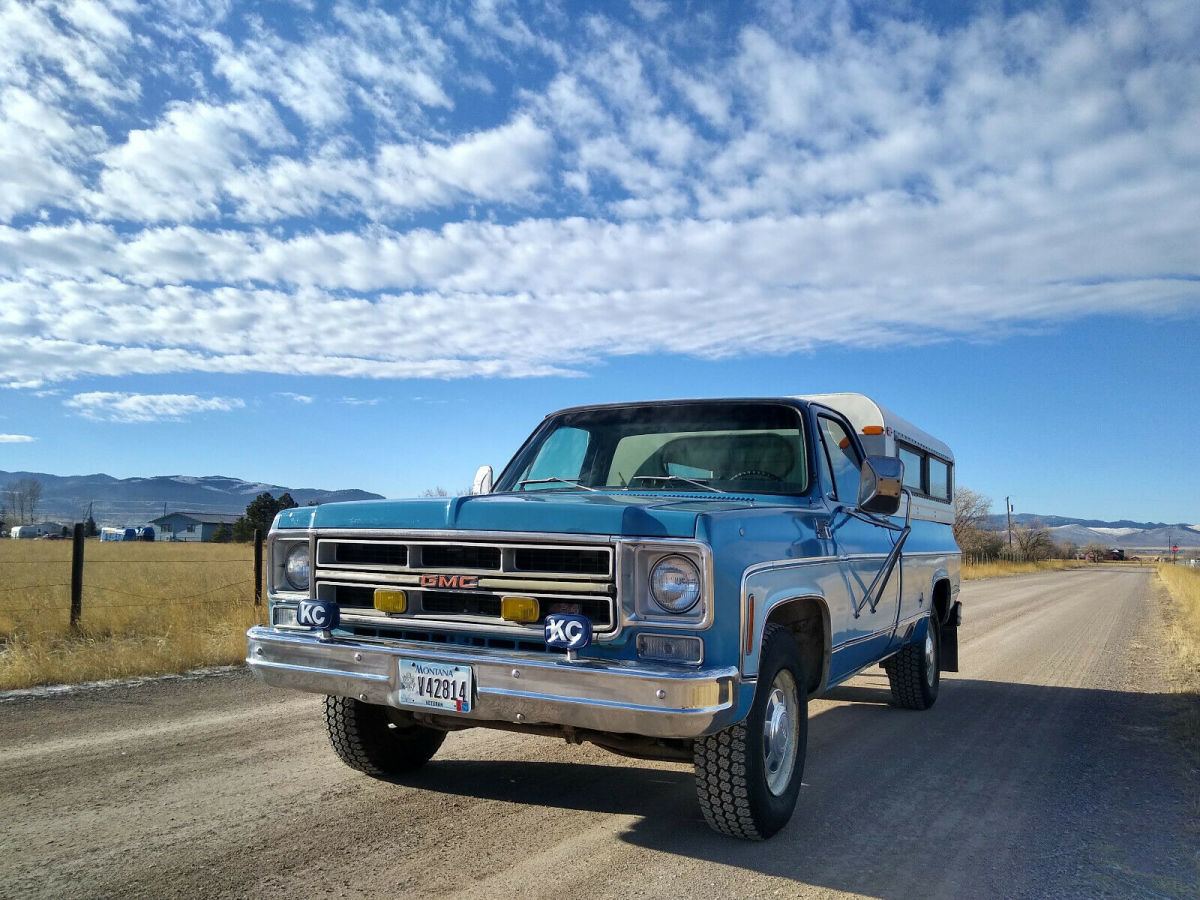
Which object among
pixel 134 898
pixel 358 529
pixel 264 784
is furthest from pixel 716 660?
pixel 264 784

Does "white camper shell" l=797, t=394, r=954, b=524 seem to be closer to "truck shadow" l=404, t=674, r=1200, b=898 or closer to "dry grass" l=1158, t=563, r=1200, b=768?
"truck shadow" l=404, t=674, r=1200, b=898

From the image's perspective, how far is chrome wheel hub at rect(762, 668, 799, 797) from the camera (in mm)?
3859

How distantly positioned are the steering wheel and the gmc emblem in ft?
5.66

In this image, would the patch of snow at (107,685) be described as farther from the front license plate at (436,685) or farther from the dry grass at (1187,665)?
the dry grass at (1187,665)

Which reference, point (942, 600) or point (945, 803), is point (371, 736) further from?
point (942, 600)

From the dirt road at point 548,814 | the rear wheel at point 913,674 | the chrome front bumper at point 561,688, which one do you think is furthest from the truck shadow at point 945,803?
the chrome front bumper at point 561,688

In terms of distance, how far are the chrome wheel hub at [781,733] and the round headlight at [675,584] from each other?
77 centimetres

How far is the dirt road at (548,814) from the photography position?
3.40 meters

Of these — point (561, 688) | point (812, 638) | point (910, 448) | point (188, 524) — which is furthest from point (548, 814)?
point (188, 524)

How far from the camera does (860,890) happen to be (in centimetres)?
337

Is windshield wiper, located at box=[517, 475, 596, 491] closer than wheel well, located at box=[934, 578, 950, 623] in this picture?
Yes

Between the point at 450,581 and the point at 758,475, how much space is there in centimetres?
189

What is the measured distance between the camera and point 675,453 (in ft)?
16.5

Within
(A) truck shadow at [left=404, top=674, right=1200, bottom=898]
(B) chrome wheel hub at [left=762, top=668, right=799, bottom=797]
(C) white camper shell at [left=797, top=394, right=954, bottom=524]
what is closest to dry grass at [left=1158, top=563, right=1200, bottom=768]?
(A) truck shadow at [left=404, top=674, right=1200, bottom=898]
